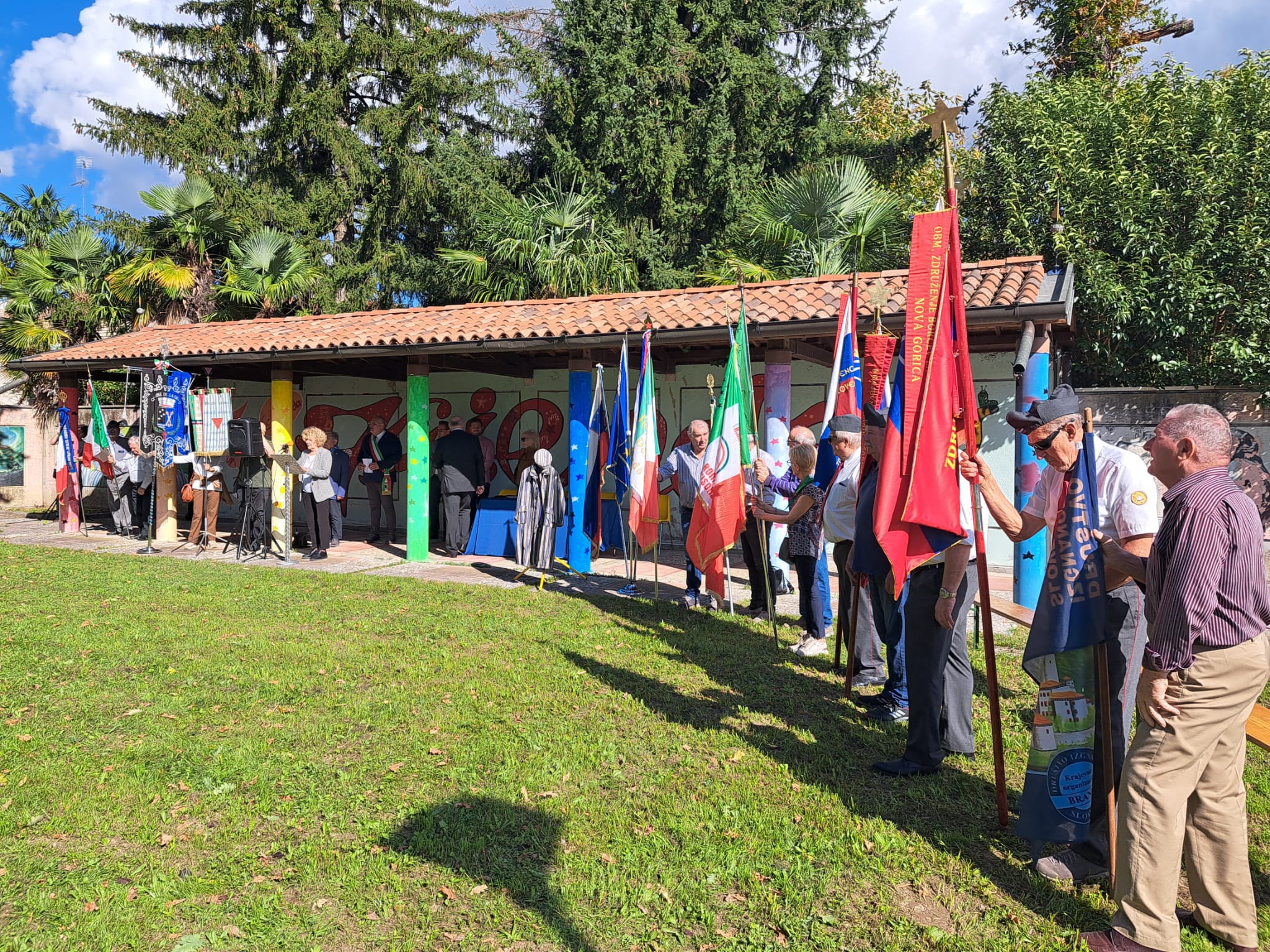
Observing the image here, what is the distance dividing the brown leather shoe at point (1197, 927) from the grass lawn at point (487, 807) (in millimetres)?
66

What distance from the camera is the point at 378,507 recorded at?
552 inches

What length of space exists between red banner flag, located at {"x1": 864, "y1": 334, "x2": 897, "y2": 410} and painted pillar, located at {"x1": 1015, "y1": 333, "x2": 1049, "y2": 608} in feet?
11.1

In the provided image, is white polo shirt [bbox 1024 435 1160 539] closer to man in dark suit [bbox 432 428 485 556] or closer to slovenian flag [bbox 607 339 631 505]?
slovenian flag [bbox 607 339 631 505]

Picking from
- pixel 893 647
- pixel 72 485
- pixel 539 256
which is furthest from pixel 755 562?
pixel 72 485

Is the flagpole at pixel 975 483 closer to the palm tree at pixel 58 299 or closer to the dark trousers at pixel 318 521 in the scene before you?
the dark trousers at pixel 318 521

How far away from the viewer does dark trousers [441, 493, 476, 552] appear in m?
12.3

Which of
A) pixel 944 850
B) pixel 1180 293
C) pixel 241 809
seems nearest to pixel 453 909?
pixel 241 809

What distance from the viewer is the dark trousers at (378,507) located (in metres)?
13.9

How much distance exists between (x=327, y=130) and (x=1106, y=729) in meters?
24.8

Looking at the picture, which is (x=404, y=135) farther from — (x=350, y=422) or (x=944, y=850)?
(x=944, y=850)

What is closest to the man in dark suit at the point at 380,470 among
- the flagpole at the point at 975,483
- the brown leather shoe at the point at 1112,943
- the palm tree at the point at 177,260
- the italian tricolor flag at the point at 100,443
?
the italian tricolor flag at the point at 100,443

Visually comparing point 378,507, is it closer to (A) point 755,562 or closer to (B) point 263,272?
(B) point 263,272

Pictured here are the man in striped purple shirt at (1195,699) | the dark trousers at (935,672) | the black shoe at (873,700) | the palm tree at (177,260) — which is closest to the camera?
the man in striped purple shirt at (1195,699)

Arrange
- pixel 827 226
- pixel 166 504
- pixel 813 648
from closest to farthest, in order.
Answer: pixel 813 648
pixel 166 504
pixel 827 226
